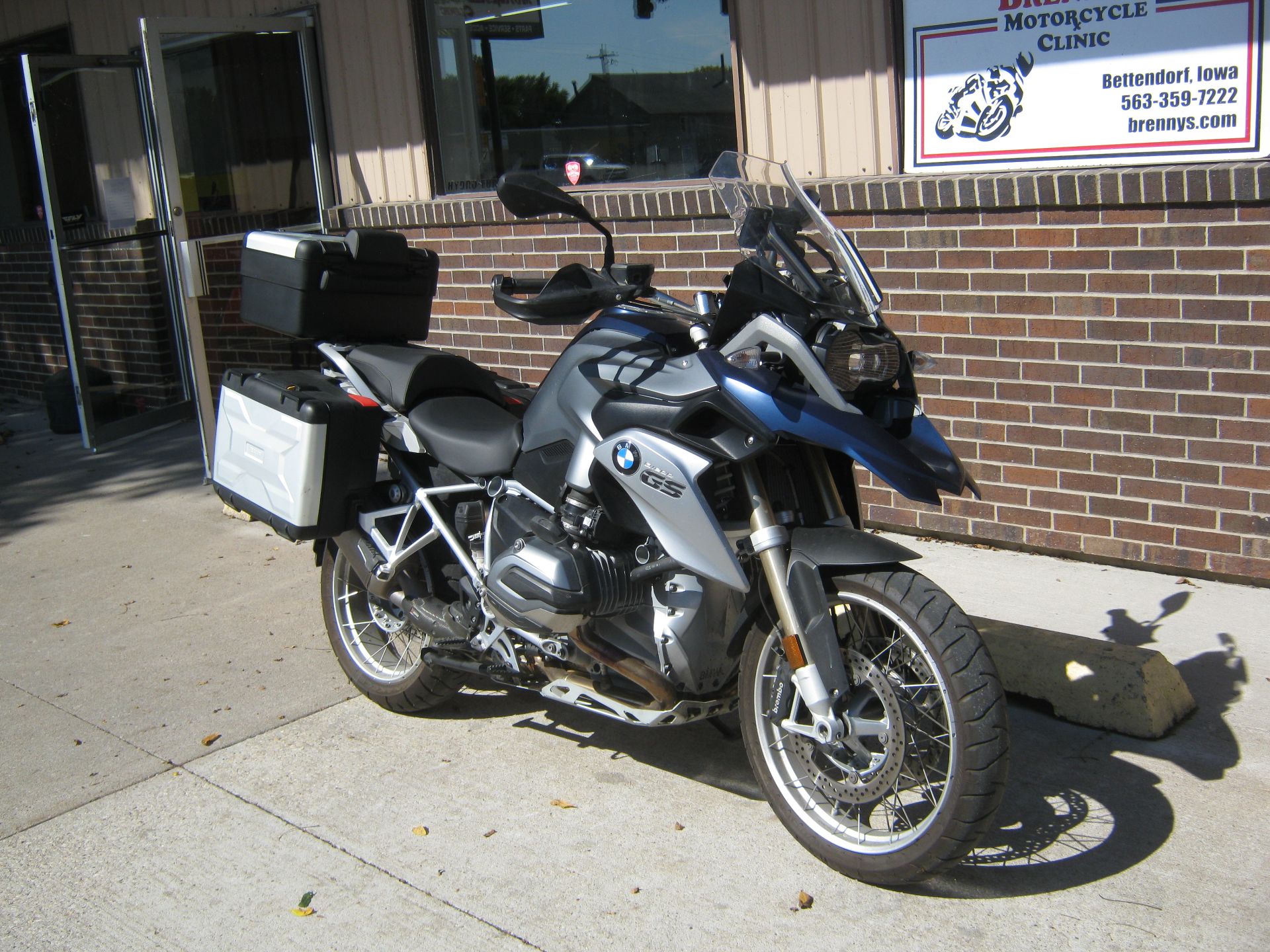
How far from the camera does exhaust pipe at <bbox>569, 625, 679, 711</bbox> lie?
338cm

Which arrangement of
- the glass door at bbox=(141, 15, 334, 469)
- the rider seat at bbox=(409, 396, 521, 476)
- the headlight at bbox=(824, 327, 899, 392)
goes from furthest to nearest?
1. the glass door at bbox=(141, 15, 334, 469)
2. the rider seat at bbox=(409, 396, 521, 476)
3. the headlight at bbox=(824, 327, 899, 392)

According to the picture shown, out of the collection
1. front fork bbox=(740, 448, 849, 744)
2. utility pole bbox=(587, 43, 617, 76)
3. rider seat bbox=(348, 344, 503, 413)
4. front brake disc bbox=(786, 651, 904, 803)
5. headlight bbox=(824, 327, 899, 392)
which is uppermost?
utility pole bbox=(587, 43, 617, 76)

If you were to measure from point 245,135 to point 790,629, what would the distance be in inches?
265

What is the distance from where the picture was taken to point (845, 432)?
9.65ft

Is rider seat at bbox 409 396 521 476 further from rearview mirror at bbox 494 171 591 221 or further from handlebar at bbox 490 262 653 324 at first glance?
rearview mirror at bbox 494 171 591 221

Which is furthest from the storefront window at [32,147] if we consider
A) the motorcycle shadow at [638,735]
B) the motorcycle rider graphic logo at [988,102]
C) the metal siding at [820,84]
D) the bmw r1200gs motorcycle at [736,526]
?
the motorcycle shadow at [638,735]

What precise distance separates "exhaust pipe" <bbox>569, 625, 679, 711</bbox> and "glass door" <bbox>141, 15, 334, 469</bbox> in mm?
4724

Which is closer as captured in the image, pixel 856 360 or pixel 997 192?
pixel 856 360

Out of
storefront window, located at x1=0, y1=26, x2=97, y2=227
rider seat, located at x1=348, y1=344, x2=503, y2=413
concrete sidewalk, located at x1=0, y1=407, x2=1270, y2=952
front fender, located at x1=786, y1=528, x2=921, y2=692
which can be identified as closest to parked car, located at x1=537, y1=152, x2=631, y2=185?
rider seat, located at x1=348, y1=344, x2=503, y2=413

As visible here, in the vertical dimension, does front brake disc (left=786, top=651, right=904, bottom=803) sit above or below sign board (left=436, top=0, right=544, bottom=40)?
below

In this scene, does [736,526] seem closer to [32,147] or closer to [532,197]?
[532,197]

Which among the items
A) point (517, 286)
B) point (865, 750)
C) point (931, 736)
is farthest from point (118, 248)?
point (931, 736)

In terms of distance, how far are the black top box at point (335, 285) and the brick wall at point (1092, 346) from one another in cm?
195

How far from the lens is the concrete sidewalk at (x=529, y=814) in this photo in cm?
305
